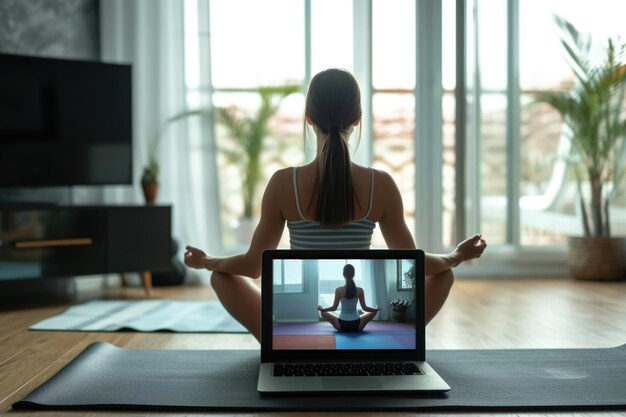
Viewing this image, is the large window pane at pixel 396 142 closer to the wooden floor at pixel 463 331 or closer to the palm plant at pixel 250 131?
the palm plant at pixel 250 131

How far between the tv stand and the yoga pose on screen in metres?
2.27

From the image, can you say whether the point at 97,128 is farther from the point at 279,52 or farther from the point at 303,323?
the point at 303,323

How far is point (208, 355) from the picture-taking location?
2.61 m

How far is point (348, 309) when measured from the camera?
207 centimetres

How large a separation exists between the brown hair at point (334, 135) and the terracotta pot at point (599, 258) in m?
2.90

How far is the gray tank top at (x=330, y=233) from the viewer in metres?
2.32

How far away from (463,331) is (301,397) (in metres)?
1.25

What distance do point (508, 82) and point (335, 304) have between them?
3277 mm

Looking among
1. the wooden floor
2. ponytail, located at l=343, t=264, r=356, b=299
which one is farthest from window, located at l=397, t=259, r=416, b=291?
the wooden floor

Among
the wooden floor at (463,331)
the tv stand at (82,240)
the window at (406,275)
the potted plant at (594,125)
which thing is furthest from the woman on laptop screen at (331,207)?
the potted plant at (594,125)

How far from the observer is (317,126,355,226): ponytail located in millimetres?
2285

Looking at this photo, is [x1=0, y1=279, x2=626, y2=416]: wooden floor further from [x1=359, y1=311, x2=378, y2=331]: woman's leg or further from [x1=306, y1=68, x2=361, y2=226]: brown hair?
[x1=306, y1=68, x2=361, y2=226]: brown hair

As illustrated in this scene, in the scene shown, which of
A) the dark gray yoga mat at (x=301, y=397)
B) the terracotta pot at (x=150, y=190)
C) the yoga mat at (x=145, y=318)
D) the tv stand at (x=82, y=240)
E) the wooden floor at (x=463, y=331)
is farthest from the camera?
the terracotta pot at (x=150, y=190)

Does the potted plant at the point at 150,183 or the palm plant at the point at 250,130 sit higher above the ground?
the palm plant at the point at 250,130
